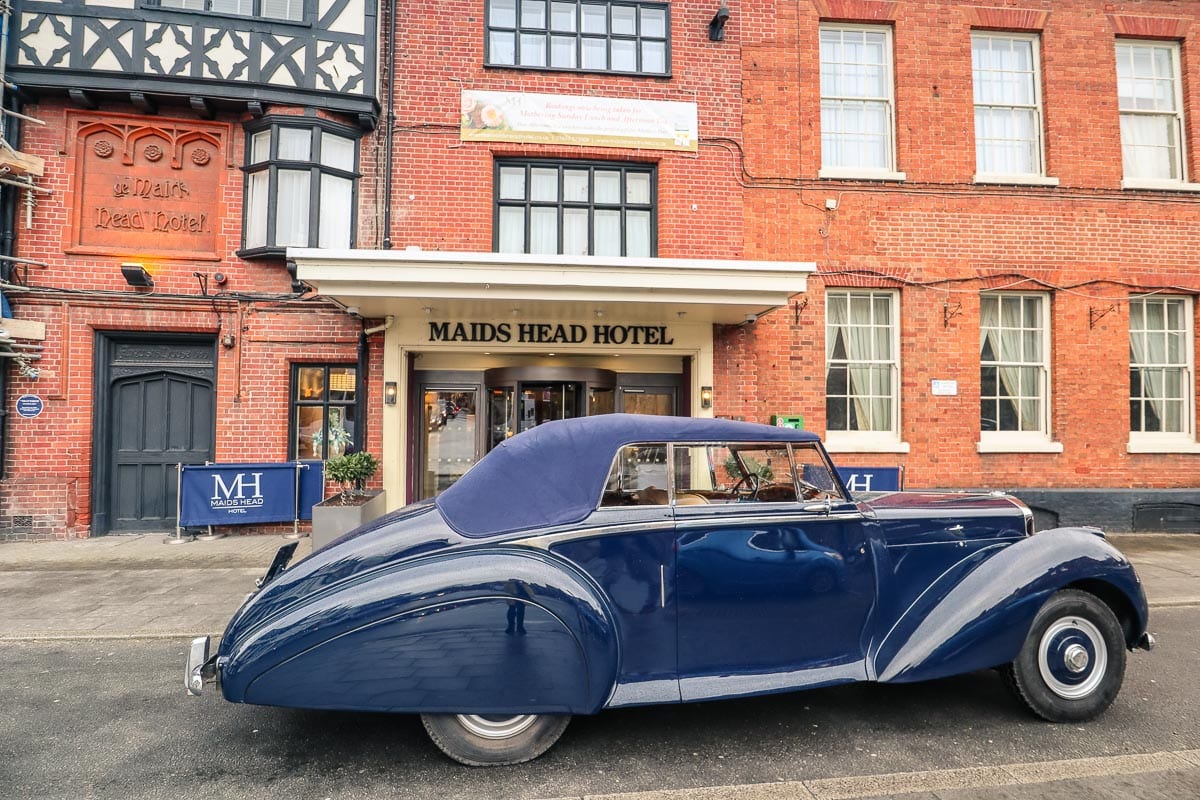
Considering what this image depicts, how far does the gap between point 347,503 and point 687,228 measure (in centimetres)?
593

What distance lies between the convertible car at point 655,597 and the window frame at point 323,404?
5.60 m

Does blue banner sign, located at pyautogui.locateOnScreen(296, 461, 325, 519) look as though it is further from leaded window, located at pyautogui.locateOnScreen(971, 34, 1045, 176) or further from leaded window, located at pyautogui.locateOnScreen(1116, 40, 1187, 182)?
leaded window, located at pyautogui.locateOnScreen(1116, 40, 1187, 182)

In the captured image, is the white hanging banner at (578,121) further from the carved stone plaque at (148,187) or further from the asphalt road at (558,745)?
the asphalt road at (558,745)

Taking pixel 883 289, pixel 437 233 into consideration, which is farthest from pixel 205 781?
pixel 883 289

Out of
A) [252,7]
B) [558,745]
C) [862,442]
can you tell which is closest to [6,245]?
[252,7]

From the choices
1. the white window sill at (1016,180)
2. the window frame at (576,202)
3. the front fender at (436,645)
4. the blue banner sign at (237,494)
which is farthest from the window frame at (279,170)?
the white window sill at (1016,180)

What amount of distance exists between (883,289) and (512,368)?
5.64 m

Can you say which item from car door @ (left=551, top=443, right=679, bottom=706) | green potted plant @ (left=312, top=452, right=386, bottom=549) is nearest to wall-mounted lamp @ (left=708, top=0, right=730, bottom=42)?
green potted plant @ (left=312, top=452, right=386, bottom=549)

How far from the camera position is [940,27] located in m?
9.06

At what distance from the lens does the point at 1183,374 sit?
9.12 m

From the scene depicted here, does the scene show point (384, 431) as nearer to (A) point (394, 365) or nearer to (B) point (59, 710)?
(A) point (394, 365)

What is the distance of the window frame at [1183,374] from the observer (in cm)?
900

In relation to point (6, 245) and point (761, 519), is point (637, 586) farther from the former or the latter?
point (6, 245)

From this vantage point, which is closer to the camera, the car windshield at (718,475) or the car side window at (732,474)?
the car windshield at (718,475)
